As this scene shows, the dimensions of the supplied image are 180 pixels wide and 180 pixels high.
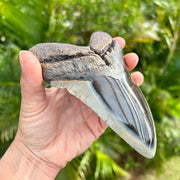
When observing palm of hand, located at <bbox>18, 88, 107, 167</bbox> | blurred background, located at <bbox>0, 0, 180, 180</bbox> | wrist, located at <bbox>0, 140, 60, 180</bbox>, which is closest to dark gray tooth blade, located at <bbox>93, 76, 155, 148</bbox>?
palm of hand, located at <bbox>18, 88, 107, 167</bbox>

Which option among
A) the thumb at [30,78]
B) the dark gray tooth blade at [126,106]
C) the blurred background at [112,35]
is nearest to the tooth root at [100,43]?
the dark gray tooth blade at [126,106]

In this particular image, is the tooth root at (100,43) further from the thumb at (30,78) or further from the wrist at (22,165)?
the wrist at (22,165)

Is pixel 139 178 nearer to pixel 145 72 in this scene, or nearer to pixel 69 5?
pixel 145 72

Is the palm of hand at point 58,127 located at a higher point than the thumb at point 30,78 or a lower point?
lower

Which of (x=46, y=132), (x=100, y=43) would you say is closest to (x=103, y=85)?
(x=100, y=43)

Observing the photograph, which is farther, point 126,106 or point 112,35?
point 112,35

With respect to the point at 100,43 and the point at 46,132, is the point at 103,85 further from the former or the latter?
the point at 46,132

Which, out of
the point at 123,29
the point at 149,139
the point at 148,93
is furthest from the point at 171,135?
the point at 149,139
